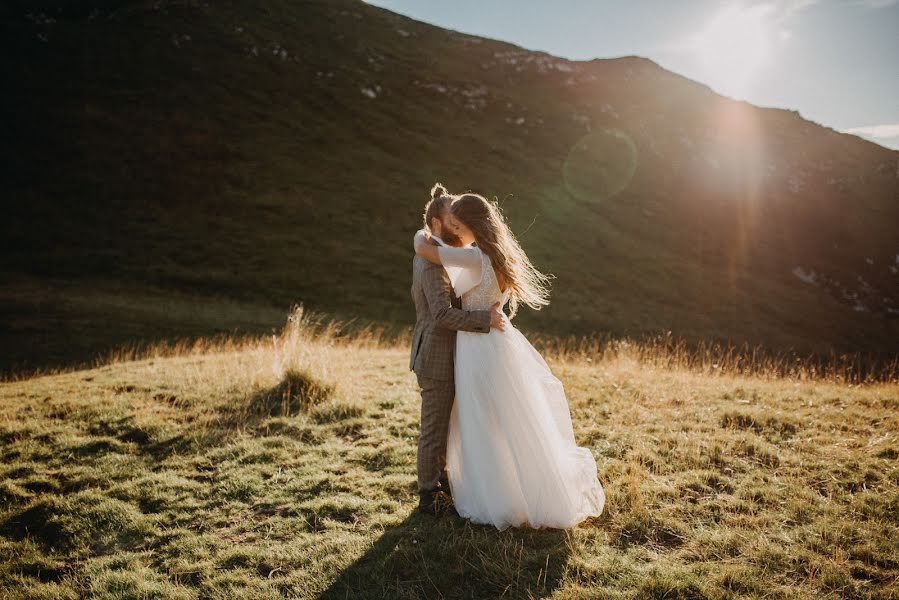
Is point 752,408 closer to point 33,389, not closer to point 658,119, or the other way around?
point 33,389

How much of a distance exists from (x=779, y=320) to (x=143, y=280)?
140ft

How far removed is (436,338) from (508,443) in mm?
1403

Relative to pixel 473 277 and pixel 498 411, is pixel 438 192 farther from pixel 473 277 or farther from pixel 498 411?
pixel 498 411

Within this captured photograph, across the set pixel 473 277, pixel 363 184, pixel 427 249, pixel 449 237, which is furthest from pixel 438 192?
pixel 363 184

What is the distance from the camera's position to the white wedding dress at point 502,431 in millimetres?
5688

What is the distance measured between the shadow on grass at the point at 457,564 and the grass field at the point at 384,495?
21 millimetres

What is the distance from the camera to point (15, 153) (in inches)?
1516

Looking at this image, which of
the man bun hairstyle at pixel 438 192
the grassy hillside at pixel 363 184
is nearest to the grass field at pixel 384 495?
the man bun hairstyle at pixel 438 192

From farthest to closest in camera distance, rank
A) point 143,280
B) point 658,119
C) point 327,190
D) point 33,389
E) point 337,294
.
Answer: point 658,119
point 327,190
point 337,294
point 143,280
point 33,389

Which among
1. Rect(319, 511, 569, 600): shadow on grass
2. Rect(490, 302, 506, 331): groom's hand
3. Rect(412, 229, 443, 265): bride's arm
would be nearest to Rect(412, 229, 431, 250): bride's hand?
Rect(412, 229, 443, 265): bride's arm

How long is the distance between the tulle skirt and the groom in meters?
0.22

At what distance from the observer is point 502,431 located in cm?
574

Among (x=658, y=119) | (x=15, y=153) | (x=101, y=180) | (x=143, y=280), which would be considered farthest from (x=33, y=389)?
(x=658, y=119)

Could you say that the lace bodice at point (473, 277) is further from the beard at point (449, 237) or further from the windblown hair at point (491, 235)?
the beard at point (449, 237)
